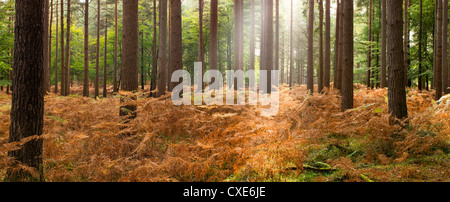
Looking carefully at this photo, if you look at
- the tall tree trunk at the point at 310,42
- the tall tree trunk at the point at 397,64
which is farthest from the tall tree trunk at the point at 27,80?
the tall tree trunk at the point at 310,42

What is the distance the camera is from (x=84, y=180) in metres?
4.29

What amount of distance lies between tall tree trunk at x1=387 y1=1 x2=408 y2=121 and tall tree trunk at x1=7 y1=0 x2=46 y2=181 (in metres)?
7.39

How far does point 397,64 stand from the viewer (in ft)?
20.1

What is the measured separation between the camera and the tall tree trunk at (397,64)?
6094mm

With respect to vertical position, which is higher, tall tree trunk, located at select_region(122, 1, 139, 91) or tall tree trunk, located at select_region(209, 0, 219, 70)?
tall tree trunk, located at select_region(209, 0, 219, 70)

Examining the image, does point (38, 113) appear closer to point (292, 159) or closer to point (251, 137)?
point (251, 137)

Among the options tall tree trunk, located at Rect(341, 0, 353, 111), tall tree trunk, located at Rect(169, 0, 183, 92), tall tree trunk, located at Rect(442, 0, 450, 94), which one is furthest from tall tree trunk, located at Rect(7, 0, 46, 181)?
tall tree trunk, located at Rect(442, 0, 450, 94)

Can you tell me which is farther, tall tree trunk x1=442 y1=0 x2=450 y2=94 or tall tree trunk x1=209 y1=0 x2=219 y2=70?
tall tree trunk x1=209 y1=0 x2=219 y2=70

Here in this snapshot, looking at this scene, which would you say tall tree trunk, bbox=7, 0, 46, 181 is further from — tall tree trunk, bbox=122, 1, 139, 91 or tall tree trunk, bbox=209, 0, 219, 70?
tall tree trunk, bbox=209, 0, 219, 70

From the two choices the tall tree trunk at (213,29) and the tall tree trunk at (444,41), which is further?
the tall tree trunk at (213,29)

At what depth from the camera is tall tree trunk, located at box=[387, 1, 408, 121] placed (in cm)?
609

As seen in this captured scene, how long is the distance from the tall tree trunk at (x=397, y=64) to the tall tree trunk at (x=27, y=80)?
7386 millimetres

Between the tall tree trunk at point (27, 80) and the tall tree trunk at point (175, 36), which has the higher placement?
the tall tree trunk at point (175, 36)

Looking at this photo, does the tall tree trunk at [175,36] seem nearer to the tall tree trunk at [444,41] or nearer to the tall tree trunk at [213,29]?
the tall tree trunk at [213,29]
